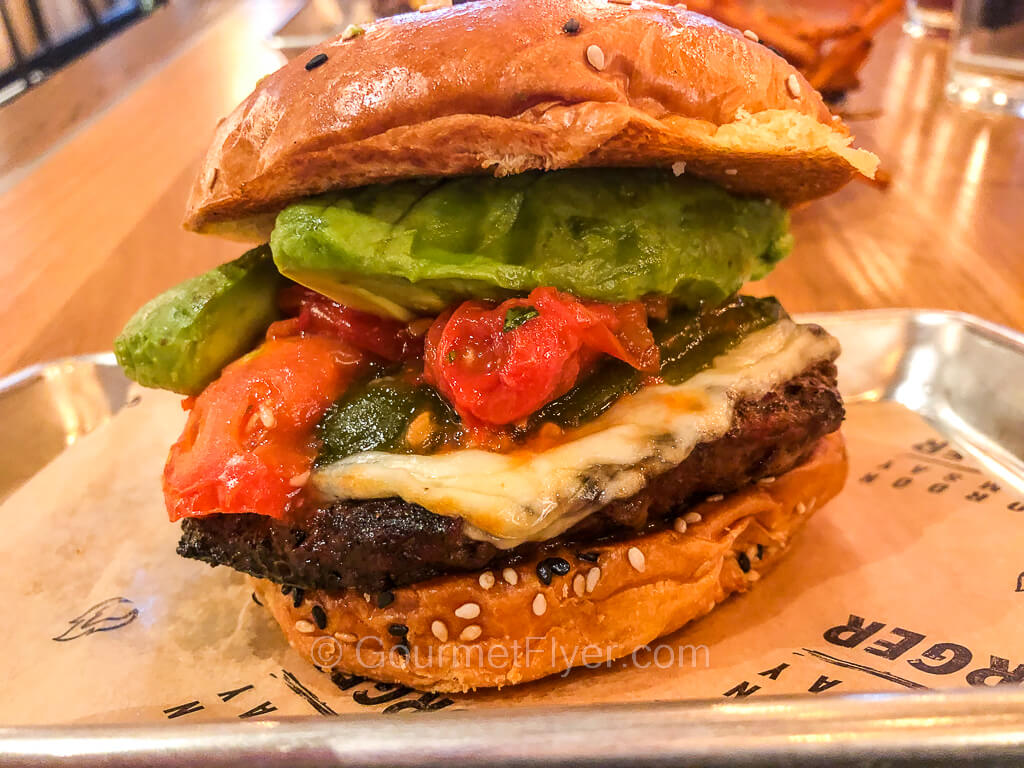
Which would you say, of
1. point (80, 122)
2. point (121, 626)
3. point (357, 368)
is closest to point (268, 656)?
point (121, 626)

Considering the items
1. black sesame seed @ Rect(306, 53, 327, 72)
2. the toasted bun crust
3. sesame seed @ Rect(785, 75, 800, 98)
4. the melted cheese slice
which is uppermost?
black sesame seed @ Rect(306, 53, 327, 72)

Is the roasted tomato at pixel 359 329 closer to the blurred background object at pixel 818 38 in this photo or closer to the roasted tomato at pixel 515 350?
the roasted tomato at pixel 515 350

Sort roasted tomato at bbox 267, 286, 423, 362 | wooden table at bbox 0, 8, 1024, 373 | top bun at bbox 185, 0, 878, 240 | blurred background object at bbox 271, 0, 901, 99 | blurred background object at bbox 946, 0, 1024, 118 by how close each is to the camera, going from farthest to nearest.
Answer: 1. blurred background object at bbox 946, 0, 1024, 118
2. blurred background object at bbox 271, 0, 901, 99
3. wooden table at bbox 0, 8, 1024, 373
4. roasted tomato at bbox 267, 286, 423, 362
5. top bun at bbox 185, 0, 878, 240

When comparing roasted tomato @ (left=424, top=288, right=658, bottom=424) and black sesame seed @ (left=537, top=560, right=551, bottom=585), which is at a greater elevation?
roasted tomato @ (left=424, top=288, right=658, bottom=424)

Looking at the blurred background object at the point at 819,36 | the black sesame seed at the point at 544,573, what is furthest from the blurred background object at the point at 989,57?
the black sesame seed at the point at 544,573

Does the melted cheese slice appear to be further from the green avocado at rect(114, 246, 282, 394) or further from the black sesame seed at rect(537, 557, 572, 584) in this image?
the green avocado at rect(114, 246, 282, 394)

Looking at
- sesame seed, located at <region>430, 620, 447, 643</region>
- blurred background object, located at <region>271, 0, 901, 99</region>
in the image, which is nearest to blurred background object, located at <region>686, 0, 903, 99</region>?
blurred background object, located at <region>271, 0, 901, 99</region>

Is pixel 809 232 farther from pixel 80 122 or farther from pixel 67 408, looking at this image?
pixel 80 122
